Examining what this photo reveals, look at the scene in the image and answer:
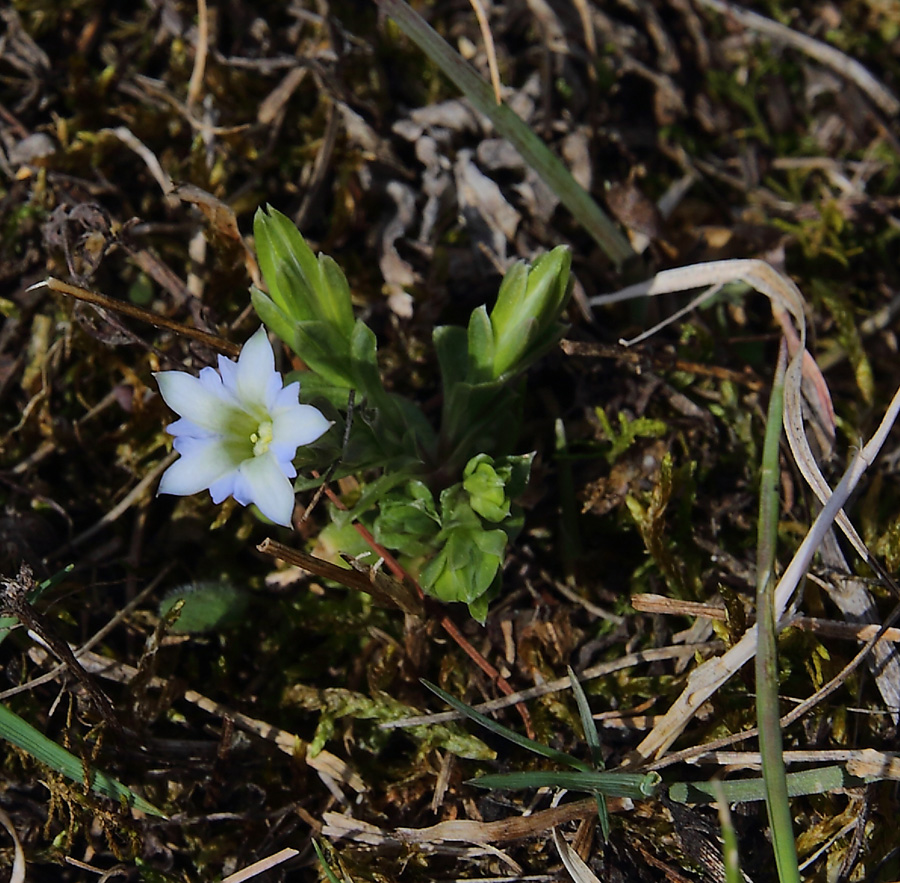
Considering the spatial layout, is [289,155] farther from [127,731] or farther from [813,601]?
[813,601]

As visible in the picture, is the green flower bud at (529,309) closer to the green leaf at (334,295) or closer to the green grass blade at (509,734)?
the green leaf at (334,295)

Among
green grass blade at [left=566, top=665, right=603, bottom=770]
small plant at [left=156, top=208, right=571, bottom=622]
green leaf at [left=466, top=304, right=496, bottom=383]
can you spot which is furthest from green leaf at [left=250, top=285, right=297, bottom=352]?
green grass blade at [left=566, top=665, right=603, bottom=770]

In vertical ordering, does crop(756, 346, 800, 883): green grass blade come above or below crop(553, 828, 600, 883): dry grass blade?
above

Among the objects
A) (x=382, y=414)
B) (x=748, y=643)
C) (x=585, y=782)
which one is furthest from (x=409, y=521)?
Answer: (x=748, y=643)

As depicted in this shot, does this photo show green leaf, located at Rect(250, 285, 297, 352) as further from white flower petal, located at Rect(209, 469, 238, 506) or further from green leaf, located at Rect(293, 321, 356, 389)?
white flower petal, located at Rect(209, 469, 238, 506)

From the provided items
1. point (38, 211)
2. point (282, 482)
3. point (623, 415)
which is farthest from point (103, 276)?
point (623, 415)

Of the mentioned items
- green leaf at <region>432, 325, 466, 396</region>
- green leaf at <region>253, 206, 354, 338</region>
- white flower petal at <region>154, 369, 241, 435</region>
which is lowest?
green leaf at <region>432, 325, 466, 396</region>

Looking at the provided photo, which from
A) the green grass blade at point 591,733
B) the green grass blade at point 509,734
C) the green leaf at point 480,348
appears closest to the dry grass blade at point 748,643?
the green grass blade at point 591,733
